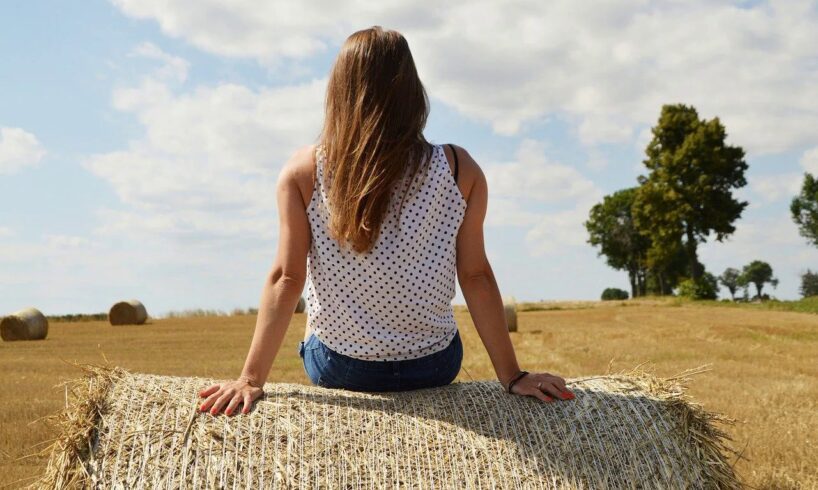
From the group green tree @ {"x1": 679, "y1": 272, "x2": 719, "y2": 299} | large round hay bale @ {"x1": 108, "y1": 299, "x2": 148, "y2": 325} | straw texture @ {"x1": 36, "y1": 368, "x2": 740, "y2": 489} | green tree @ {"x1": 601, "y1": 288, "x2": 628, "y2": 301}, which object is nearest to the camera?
straw texture @ {"x1": 36, "y1": 368, "x2": 740, "y2": 489}

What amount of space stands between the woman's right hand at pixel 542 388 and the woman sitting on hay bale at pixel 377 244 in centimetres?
1

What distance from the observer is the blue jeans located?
3.24 m

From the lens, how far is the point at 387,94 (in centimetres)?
294

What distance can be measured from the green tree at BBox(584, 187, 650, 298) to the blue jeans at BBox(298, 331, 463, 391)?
52.6 metres

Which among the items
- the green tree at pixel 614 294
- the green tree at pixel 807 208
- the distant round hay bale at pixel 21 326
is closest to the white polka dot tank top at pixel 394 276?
the distant round hay bale at pixel 21 326

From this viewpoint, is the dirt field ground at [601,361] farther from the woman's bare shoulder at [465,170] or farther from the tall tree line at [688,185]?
the tall tree line at [688,185]

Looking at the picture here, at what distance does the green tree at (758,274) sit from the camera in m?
82.6

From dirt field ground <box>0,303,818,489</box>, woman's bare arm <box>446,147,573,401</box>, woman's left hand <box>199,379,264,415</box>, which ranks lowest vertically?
dirt field ground <box>0,303,818,489</box>

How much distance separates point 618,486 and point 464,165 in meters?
1.46

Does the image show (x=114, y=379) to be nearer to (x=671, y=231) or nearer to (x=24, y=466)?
(x=24, y=466)

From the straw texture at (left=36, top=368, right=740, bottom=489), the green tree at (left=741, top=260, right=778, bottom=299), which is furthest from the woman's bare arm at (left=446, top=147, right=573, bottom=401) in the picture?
the green tree at (left=741, top=260, right=778, bottom=299)

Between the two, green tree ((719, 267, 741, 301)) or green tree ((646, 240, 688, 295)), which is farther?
green tree ((719, 267, 741, 301))

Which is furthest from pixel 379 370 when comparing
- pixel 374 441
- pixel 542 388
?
pixel 542 388

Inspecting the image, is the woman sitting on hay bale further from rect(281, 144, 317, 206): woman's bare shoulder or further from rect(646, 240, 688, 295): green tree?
rect(646, 240, 688, 295): green tree
